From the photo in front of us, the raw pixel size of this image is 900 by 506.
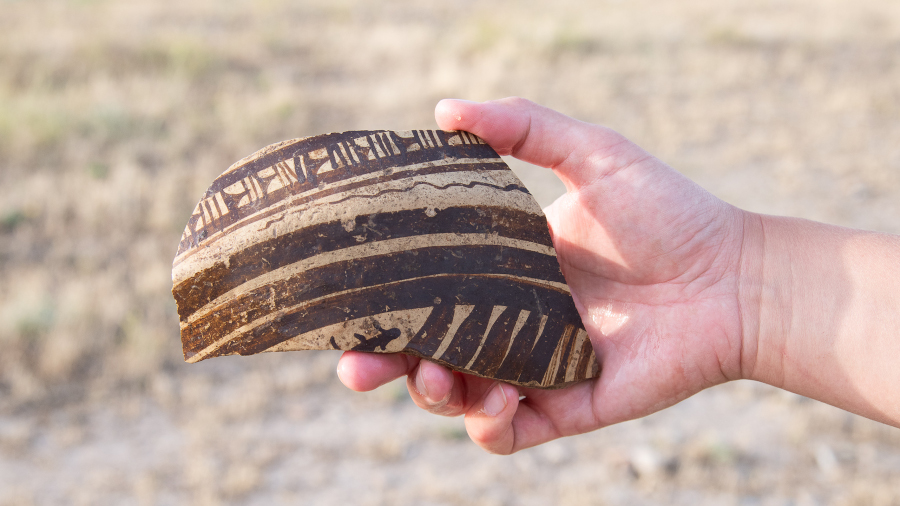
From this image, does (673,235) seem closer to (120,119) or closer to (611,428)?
(611,428)

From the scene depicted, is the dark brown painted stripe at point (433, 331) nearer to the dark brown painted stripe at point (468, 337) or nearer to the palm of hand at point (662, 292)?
the dark brown painted stripe at point (468, 337)

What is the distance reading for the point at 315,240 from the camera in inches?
60.4

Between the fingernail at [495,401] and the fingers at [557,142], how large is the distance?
2.11 ft

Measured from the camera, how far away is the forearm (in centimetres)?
156

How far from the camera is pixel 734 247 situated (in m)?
1.81

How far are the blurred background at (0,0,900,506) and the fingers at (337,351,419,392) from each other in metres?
1.11

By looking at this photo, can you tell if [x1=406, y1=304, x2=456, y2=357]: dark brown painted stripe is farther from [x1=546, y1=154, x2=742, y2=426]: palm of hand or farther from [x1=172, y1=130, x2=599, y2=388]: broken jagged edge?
[x1=546, y1=154, x2=742, y2=426]: palm of hand

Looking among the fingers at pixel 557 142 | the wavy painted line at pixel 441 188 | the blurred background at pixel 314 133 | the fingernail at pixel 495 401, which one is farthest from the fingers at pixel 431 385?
the blurred background at pixel 314 133

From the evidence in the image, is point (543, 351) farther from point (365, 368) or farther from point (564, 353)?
point (365, 368)

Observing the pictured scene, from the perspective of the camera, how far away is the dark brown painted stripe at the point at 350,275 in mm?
1537

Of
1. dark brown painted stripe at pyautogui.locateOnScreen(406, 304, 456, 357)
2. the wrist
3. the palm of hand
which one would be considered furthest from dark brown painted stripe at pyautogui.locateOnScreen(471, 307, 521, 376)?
the wrist

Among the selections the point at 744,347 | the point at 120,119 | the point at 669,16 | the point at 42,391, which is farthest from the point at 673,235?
the point at 669,16

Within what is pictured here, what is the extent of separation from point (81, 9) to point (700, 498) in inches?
398

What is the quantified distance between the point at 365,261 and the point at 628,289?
814 mm
